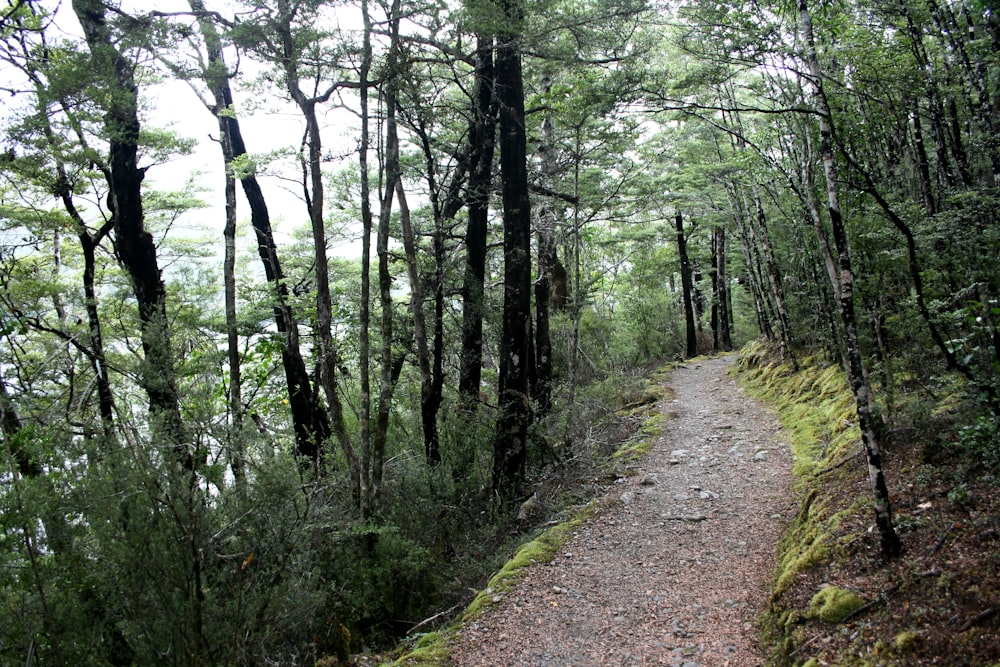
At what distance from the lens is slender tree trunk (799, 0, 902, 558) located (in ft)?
12.4

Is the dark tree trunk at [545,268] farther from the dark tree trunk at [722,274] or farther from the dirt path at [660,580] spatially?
the dark tree trunk at [722,274]

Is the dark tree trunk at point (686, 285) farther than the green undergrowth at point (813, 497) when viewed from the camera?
Yes

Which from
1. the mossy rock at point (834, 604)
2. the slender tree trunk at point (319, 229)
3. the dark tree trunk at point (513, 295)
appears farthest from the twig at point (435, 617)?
the mossy rock at point (834, 604)

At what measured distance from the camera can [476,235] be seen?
8.92 meters

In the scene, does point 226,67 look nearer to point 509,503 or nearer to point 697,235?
point 509,503

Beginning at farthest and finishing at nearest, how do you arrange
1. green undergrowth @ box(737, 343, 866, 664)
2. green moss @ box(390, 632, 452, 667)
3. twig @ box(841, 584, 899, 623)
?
green moss @ box(390, 632, 452, 667), green undergrowth @ box(737, 343, 866, 664), twig @ box(841, 584, 899, 623)

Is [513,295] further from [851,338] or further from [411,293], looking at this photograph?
[851,338]

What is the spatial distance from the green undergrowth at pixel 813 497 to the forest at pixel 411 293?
0.45m

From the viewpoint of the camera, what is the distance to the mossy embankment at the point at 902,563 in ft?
9.77

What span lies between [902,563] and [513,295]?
5045 millimetres

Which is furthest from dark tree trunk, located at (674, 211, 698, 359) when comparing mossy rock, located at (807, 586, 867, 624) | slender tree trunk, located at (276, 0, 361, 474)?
mossy rock, located at (807, 586, 867, 624)

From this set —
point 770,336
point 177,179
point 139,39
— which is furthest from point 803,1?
point 177,179

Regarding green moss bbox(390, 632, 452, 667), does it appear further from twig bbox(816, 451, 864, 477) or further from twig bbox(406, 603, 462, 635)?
twig bbox(816, 451, 864, 477)

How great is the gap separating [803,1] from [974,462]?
353cm
